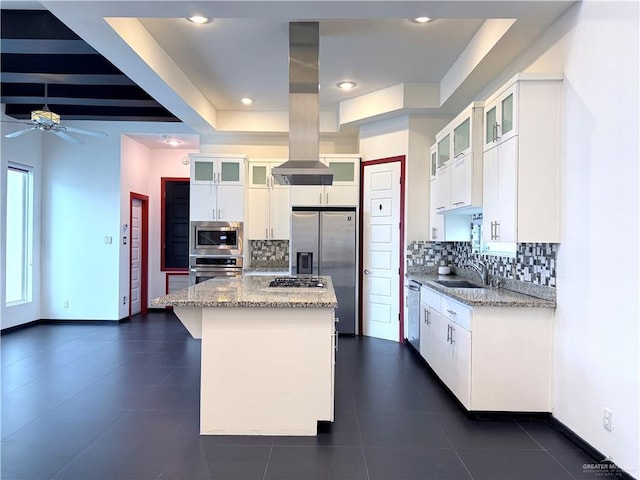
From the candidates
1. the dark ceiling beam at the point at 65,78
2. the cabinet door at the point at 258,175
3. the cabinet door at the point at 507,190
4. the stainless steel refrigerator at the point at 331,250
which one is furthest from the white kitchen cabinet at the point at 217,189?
the cabinet door at the point at 507,190

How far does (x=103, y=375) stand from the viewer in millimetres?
3674

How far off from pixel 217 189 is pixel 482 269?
3.55 metres

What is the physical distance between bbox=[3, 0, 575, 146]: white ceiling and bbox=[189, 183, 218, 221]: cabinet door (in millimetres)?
876

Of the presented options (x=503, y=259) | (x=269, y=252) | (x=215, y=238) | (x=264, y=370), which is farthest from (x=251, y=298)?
(x=269, y=252)

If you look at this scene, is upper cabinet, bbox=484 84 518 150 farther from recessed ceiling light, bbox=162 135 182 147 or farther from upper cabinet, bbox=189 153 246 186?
recessed ceiling light, bbox=162 135 182 147

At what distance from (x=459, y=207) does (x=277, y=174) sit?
5.65 feet

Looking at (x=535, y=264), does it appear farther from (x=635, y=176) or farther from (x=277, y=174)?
(x=277, y=174)

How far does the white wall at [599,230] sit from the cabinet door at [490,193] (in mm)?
491

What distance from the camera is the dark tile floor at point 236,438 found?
219 centimetres

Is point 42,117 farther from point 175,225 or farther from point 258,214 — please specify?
point 175,225

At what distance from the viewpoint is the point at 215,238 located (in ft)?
17.7

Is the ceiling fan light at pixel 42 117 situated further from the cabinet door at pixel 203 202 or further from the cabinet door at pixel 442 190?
the cabinet door at pixel 442 190

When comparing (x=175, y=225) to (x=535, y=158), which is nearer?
(x=535, y=158)

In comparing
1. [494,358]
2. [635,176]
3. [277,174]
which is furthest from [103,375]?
[635,176]
